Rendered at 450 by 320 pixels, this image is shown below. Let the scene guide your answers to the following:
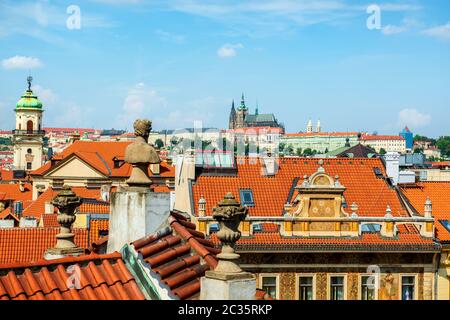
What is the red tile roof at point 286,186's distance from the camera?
2641 cm

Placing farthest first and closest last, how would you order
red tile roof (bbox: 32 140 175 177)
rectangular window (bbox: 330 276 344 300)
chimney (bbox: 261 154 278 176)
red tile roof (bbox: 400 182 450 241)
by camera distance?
red tile roof (bbox: 32 140 175 177), chimney (bbox: 261 154 278 176), red tile roof (bbox: 400 182 450 241), rectangular window (bbox: 330 276 344 300)

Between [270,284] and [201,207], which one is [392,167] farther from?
[201,207]

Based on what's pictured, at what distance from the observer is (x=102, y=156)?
236 feet

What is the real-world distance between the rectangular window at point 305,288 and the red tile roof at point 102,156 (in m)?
44.7

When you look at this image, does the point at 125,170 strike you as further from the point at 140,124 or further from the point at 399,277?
the point at 140,124

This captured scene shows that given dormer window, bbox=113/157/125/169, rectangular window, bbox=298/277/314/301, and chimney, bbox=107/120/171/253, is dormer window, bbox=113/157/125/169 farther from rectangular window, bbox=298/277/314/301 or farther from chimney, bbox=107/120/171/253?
chimney, bbox=107/120/171/253

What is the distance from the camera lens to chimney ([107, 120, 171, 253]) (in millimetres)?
8086

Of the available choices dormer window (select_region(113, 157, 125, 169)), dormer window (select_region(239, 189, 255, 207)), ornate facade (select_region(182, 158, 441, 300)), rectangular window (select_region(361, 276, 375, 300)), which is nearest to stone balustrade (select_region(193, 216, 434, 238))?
ornate facade (select_region(182, 158, 441, 300))

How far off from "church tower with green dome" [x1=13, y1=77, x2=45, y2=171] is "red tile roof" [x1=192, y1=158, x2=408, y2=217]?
2832 inches

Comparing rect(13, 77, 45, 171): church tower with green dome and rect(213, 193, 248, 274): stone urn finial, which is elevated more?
rect(13, 77, 45, 171): church tower with green dome

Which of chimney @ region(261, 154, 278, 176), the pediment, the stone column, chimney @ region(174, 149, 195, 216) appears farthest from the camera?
the pediment

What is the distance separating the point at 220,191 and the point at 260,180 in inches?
69.8
